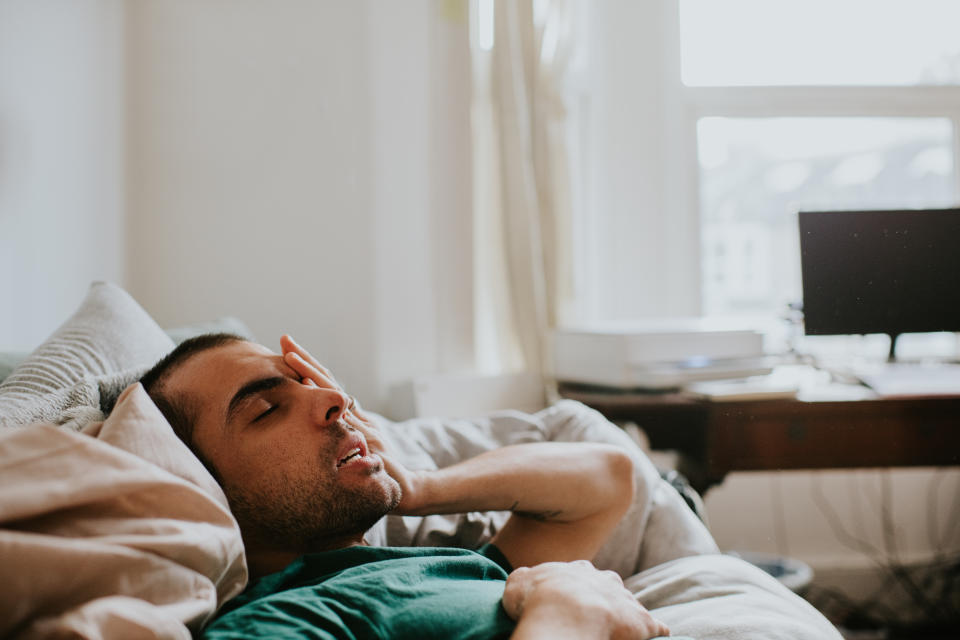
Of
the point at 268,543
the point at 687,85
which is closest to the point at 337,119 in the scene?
the point at 687,85

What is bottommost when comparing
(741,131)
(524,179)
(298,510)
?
(298,510)

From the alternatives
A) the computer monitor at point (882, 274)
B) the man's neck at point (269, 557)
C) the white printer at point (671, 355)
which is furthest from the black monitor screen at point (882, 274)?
the white printer at point (671, 355)

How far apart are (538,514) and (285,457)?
0.37m

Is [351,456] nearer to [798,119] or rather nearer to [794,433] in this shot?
[794,433]

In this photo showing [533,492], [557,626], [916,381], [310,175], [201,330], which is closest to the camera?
[557,626]

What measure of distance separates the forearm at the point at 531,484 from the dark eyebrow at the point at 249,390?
221mm

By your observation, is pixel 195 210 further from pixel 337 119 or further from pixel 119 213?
pixel 337 119

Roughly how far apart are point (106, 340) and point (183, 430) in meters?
0.27

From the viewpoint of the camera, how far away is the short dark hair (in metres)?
0.90

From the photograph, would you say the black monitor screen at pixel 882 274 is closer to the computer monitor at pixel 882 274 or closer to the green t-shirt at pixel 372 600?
the computer monitor at pixel 882 274

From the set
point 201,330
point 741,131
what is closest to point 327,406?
point 201,330

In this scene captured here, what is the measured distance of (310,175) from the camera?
2.11m

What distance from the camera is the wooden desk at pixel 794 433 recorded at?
1715 mm

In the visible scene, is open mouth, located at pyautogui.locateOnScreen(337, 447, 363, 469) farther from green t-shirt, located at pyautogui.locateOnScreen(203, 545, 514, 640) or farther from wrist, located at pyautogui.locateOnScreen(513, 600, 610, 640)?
wrist, located at pyautogui.locateOnScreen(513, 600, 610, 640)
